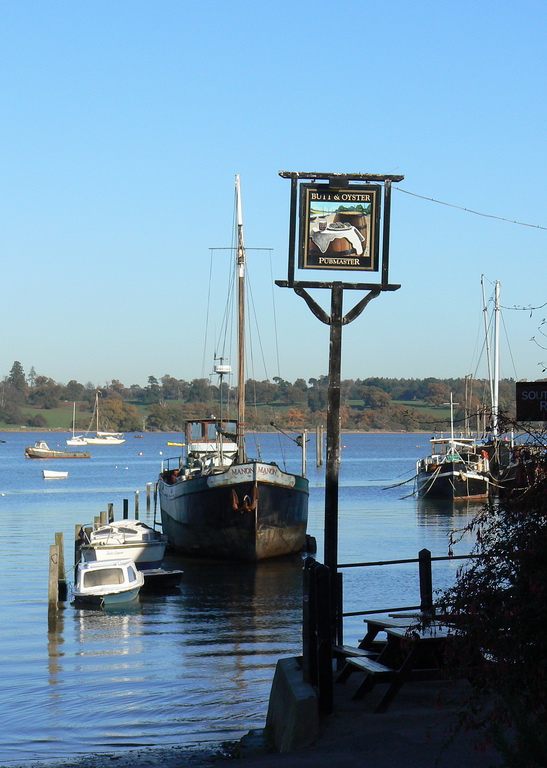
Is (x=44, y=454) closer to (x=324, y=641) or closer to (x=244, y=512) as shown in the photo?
(x=244, y=512)

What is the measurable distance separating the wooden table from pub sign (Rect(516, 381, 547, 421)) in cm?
186

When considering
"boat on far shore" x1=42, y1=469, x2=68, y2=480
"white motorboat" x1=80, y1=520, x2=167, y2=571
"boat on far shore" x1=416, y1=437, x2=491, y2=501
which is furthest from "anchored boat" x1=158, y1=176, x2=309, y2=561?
"boat on far shore" x1=42, y1=469, x2=68, y2=480

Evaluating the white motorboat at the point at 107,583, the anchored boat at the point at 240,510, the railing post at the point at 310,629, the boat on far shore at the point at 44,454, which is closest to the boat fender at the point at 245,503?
the anchored boat at the point at 240,510

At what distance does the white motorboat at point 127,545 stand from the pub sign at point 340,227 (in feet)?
63.8

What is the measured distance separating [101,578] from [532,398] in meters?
18.9

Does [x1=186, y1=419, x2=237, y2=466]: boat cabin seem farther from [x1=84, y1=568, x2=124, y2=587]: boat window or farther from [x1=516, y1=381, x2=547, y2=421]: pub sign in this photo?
[x1=516, y1=381, x2=547, y2=421]: pub sign

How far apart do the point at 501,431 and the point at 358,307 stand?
5.14 meters

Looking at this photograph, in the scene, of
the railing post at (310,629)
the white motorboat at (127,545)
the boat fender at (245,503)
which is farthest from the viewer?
the boat fender at (245,503)

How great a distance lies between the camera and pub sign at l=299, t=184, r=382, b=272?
10.4 metres

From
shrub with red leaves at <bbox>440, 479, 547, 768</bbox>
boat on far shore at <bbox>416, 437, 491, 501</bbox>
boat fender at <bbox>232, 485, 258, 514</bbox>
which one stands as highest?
shrub with red leaves at <bbox>440, 479, 547, 768</bbox>

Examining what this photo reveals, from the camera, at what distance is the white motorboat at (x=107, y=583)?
23047mm

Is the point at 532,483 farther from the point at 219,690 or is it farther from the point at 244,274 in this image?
the point at 244,274

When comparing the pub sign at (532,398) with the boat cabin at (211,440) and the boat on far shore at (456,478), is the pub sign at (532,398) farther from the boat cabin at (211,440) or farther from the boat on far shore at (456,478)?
the boat on far shore at (456,478)

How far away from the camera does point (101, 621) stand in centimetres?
A: 2133
